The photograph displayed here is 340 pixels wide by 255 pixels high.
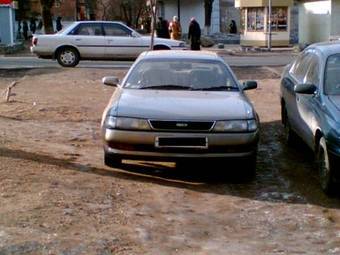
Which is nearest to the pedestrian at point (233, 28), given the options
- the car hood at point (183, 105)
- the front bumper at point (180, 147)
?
the car hood at point (183, 105)

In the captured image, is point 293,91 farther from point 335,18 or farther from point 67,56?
point 335,18

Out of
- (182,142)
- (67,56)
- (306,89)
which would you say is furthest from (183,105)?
(67,56)

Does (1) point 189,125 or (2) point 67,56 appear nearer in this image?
(1) point 189,125

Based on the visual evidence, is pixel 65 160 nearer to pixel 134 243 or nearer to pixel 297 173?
pixel 297 173

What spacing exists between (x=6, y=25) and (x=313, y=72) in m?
34.0

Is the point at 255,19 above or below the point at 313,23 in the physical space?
above

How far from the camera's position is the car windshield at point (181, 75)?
31.3 ft

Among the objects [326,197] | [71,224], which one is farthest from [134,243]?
[326,197]

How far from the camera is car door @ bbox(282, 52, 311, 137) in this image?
384 inches

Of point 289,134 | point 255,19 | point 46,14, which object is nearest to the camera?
point 289,134

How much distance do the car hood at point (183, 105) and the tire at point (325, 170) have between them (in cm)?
89

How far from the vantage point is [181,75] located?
9.75 meters

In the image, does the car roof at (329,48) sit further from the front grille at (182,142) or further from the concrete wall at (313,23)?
the concrete wall at (313,23)

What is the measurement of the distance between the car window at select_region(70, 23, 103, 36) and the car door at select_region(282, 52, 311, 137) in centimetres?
1517
